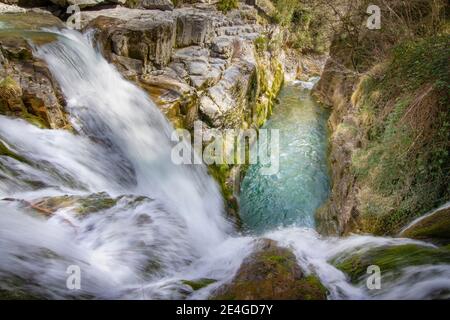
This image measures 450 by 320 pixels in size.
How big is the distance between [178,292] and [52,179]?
3048 millimetres

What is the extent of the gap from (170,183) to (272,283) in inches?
220

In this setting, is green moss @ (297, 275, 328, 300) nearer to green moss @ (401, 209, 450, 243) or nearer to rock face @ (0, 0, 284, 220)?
green moss @ (401, 209, 450, 243)

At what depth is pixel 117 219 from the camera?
15.1 ft

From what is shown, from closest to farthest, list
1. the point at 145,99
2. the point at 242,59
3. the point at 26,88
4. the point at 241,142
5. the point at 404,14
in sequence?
the point at 26,88, the point at 145,99, the point at 404,14, the point at 241,142, the point at 242,59

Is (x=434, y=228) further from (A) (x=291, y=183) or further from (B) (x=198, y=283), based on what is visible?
(A) (x=291, y=183)

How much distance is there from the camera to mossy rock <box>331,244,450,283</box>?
348cm

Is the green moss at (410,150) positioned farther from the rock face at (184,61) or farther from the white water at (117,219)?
the rock face at (184,61)

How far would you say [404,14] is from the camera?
414 inches

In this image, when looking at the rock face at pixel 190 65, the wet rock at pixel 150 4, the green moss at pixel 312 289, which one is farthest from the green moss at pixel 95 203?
the wet rock at pixel 150 4

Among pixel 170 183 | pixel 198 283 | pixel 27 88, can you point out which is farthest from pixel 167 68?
pixel 198 283

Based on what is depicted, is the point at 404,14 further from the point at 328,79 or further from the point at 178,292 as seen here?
the point at 178,292
